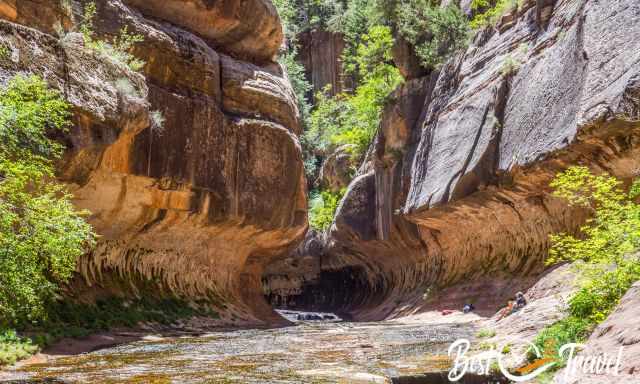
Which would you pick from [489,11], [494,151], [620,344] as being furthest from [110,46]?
[620,344]

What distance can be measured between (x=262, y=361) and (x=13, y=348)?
442 cm

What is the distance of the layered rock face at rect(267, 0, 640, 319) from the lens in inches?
503

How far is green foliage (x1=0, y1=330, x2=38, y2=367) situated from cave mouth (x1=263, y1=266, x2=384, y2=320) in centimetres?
2251

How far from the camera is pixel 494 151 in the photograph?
1711 centimetres

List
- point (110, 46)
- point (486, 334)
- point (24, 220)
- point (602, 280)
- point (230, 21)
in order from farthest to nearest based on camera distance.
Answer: point (230, 21), point (110, 46), point (486, 334), point (24, 220), point (602, 280)

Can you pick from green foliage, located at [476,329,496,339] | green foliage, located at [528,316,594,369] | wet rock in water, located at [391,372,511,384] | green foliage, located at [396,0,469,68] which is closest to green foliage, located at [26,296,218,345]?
wet rock in water, located at [391,372,511,384]

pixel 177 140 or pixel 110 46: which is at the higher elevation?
pixel 110 46

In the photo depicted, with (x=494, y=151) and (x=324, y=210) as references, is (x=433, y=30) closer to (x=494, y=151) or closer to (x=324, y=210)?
(x=494, y=151)

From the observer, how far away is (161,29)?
1828 centimetres

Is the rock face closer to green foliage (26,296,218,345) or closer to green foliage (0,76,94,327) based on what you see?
green foliage (0,76,94,327)

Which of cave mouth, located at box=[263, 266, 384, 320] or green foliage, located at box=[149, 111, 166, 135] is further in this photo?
cave mouth, located at box=[263, 266, 384, 320]

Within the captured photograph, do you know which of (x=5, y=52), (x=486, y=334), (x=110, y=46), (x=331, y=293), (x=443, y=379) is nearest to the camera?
(x=443, y=379)

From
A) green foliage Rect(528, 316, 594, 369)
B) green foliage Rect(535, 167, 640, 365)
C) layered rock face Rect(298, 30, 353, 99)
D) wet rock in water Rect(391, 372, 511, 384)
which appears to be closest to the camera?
wet rock in water Rect(391, 372, 511, 384)

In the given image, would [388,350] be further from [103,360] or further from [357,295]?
[357,295]
